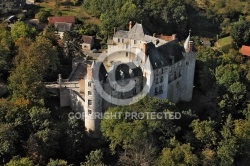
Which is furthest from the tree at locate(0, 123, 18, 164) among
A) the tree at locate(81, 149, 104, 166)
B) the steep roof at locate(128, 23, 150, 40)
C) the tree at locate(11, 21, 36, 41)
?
the steep roof at locate(128, 23, 150, 40)

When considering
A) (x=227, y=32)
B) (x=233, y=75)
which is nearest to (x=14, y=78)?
(x=233, y=75)

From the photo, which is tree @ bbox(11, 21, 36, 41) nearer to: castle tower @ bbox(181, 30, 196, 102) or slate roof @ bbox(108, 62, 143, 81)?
slate roof @ bbox(108, 62, 143, 81)

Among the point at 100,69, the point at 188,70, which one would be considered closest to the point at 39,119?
the point at 100,69

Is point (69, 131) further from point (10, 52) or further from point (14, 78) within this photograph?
point (10, 52)

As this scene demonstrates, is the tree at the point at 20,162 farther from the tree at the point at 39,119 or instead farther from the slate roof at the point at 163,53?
the slate roof at the point at 163,53

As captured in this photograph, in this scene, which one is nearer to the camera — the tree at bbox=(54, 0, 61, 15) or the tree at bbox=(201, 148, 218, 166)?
the tree at bbox=(201, 148, 218, 166)

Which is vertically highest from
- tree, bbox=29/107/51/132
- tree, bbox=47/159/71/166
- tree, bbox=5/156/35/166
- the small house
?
the small house
